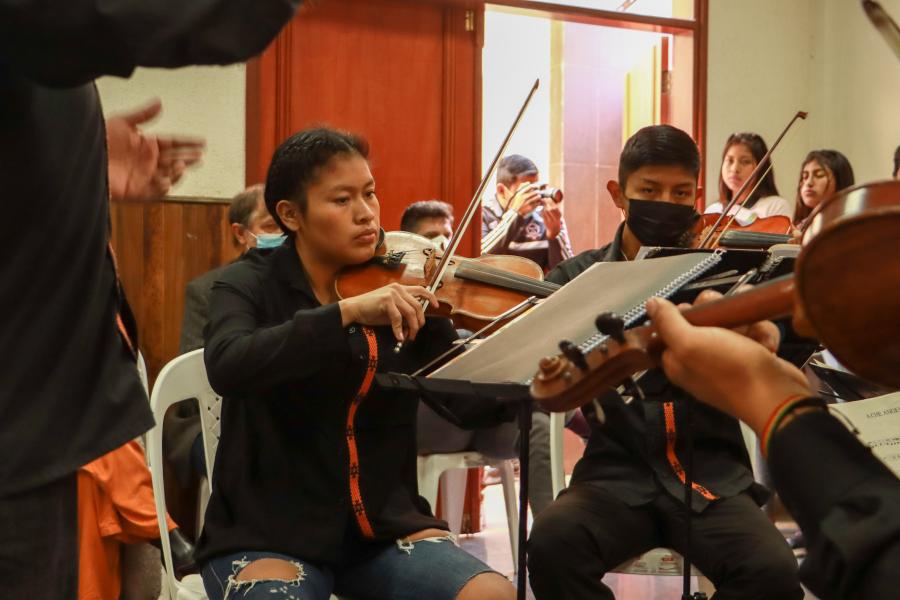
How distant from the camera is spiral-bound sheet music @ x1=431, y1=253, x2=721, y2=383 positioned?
1.36 meters

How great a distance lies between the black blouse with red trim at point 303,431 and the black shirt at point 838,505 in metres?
0.87

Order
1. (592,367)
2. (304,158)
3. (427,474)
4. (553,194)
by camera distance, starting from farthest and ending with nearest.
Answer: (553,194), (427,474), (304,158), (592,367)

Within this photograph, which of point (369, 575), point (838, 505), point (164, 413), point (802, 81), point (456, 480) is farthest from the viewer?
point (802, 81)

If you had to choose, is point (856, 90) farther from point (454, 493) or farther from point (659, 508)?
point (659, 508)

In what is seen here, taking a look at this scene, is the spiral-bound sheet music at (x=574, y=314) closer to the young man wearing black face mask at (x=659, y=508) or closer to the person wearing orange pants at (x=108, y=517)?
the young man wearing black face mask at (x=659, y=508)

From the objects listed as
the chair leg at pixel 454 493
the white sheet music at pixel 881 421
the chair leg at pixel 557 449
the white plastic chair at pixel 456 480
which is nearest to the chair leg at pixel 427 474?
the white plastic chair at pixel 456 480

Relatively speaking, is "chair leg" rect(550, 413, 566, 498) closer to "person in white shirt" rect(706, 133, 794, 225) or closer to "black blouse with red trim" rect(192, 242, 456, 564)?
"black blouse with red trim" rect(192, 242, 456, 564)

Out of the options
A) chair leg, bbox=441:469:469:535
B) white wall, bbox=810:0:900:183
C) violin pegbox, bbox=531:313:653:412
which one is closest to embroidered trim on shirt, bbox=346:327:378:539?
violin pegbox, bbox=531:313:653:412

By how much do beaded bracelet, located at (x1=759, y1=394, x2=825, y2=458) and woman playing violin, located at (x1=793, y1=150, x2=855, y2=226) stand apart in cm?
357

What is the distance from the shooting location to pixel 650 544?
1928 millimetres

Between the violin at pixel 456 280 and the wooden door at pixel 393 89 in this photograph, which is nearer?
the violin at pixel 456 280

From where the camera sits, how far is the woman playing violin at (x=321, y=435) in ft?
5.12

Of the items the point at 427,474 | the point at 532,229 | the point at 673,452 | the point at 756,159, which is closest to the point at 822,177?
the point at 756,159

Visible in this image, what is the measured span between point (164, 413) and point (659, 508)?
98cm
